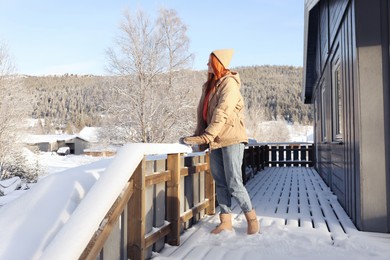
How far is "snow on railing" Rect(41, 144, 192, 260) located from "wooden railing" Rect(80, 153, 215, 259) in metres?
0.14

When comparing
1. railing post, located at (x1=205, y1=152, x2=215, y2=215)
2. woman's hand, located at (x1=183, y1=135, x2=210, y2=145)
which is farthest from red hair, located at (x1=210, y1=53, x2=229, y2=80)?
railing post, located at (x1=205, y1=152, x2=215, y2=215)

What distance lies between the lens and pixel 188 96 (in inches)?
832

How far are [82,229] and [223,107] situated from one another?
71.0 inches

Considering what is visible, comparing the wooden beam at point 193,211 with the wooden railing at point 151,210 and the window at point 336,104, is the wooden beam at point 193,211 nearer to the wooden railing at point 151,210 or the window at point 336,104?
the wooden railing at point 151,210

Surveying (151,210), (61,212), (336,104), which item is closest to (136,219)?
(151,210)

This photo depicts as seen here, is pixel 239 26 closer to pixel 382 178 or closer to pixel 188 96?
pixel 188 96

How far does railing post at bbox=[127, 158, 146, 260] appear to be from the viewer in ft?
7.30

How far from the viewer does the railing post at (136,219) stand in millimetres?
2227

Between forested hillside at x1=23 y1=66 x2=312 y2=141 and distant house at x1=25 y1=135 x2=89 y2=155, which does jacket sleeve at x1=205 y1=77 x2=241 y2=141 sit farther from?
distant house at x1=25 y1=135 x2=89 y2=155

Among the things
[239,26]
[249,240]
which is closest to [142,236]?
[249,240]

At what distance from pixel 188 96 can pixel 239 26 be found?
14.7 m

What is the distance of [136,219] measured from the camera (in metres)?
2.24

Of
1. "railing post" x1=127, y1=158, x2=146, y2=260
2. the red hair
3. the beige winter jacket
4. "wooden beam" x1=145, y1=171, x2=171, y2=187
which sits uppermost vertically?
the red hair

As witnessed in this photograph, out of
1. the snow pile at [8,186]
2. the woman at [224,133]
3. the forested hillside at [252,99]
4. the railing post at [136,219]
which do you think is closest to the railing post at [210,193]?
the woman at [224,133]
